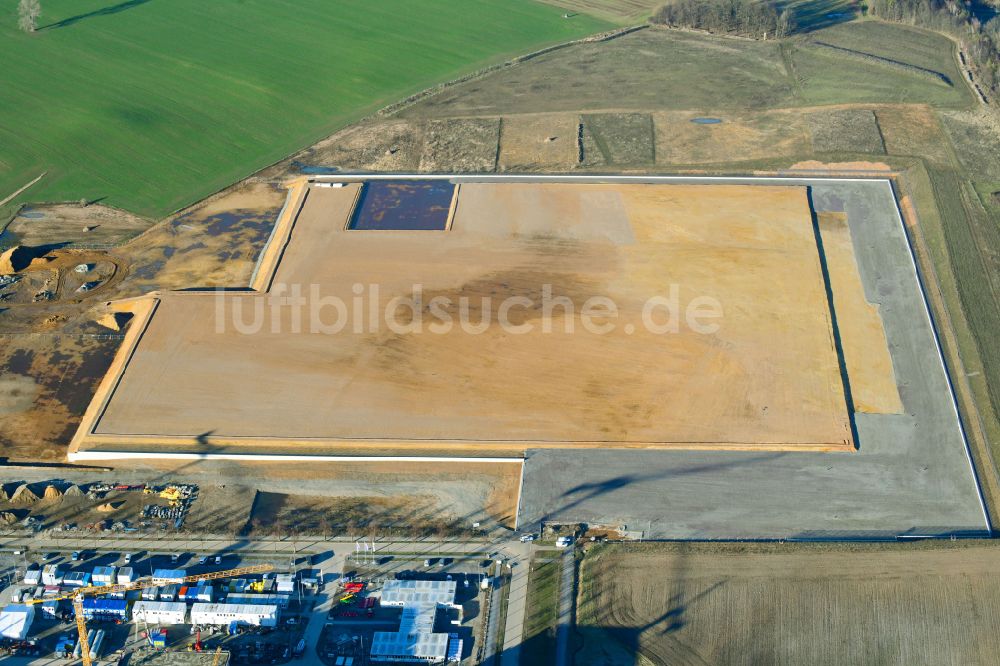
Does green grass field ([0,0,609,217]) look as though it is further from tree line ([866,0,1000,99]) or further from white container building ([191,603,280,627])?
white container building ([191,603,280,627])

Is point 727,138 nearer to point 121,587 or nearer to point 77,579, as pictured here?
point 121,587

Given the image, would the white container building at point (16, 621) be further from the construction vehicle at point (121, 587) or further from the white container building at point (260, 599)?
the white container building at point (260, 599)

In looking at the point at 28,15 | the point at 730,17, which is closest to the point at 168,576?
the point at 28,15

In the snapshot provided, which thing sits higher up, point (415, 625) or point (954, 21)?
point (954, 21)

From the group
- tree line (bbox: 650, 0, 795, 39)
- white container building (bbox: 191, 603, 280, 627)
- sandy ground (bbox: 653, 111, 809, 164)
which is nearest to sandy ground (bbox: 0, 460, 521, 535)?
white container building (bbox: 191, 603, 280, 627)

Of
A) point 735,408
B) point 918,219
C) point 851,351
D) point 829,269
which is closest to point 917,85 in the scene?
point 918,219

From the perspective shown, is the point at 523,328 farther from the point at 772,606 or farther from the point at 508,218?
the point at 772,606
